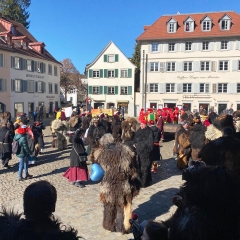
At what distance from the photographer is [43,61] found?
41875 millimetres

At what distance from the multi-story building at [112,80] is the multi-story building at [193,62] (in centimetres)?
234

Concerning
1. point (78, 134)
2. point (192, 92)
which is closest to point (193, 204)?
point (78, 134)

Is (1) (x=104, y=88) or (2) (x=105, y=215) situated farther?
(1) (x=104, y=88)

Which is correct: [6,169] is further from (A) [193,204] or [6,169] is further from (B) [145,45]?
(B) [145,45]

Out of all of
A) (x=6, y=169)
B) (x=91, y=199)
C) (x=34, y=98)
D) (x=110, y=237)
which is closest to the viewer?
(x=110, y=237)

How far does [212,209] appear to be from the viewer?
1.74m

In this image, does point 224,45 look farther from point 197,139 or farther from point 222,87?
point 197,139

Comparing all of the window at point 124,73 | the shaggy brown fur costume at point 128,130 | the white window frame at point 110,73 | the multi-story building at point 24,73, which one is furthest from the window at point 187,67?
the shaggy brown fur costume at point 128,130

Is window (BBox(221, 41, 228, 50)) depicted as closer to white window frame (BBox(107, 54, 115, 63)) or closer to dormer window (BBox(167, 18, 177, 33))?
dormer window (BBox(167, 18, 177, 33))

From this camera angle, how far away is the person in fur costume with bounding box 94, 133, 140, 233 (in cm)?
505

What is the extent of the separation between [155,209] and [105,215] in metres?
1.60

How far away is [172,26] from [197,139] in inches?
1413

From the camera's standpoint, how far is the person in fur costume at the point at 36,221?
2174 millimetres

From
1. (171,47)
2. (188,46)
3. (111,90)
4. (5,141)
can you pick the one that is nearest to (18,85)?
(111,90)
